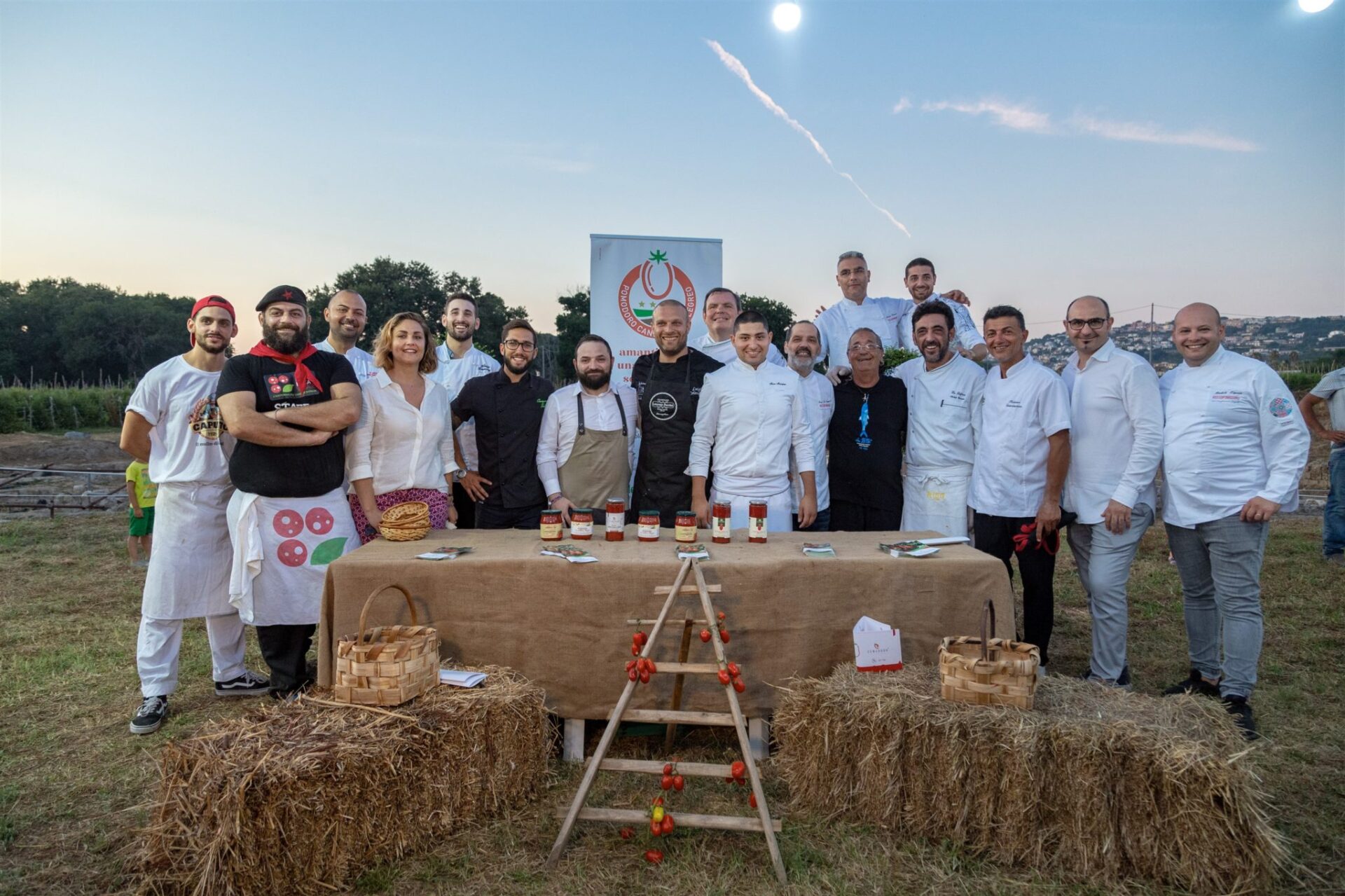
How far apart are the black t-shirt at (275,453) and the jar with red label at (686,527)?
5.17ft

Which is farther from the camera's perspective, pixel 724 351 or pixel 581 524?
pixel 724 351

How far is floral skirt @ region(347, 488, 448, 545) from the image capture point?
3.76m

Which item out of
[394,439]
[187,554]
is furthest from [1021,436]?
[187,554]

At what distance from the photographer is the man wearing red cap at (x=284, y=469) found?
3426 mm

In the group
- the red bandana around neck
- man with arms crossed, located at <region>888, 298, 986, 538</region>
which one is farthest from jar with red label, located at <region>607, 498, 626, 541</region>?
man with arms crossed, located at <region>888, 298, 986, 538</region>

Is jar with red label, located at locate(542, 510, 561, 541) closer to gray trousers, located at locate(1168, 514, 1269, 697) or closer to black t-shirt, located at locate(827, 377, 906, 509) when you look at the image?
black t-shirt, located at locate(827, 377, 906, 509)

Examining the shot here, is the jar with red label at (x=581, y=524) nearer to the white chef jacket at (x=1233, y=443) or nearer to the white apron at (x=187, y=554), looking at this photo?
the white apron at (x=187, y=554)

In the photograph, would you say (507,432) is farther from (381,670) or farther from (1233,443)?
(1233,443)

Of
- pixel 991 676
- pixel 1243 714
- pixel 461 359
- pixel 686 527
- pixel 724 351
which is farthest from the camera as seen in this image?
pixel 461 359

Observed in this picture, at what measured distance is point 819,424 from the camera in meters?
4.43

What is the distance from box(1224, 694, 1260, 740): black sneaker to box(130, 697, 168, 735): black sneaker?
15.4 ft

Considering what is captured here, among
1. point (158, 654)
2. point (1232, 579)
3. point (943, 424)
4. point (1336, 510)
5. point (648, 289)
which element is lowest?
point (158, 654)

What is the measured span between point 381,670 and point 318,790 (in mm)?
400

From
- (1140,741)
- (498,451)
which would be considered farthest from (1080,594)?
(498,451)
